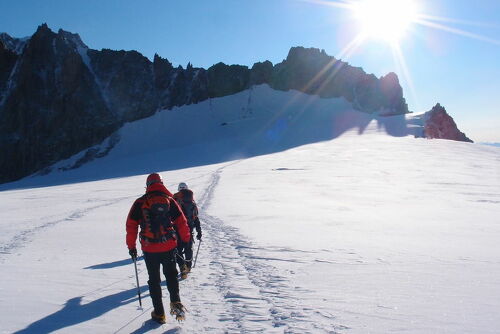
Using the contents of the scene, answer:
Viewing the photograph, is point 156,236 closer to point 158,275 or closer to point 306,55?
point 158,275

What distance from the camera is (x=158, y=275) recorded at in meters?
5.43

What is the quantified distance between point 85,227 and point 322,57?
80.0 meters

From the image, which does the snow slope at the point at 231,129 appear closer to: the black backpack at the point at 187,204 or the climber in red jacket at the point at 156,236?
the black backpack at the point at 187,204

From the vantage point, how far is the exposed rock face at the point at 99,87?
66.2 meters

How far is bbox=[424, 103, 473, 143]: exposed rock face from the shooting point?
6506 cm

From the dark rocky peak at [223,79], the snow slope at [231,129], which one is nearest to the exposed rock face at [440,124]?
the snow slope at [231,129]

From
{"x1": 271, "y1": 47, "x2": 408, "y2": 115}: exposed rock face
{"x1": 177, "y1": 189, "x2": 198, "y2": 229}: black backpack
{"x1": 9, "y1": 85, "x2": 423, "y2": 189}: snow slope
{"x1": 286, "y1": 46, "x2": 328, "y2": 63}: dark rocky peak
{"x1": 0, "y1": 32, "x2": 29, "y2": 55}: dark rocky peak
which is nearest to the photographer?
{"x1": 177, "y1": 189, "x2": 198, "y2": 229}: black backpack

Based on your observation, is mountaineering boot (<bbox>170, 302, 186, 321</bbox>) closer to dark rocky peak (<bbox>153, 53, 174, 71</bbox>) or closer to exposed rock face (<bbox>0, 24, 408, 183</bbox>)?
exposed rock face (<bbox>0, 24, 408, 183</bbox>)

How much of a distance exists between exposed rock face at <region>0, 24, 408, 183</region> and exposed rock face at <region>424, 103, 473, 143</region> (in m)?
15.7

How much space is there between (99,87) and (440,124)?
63.8 metres

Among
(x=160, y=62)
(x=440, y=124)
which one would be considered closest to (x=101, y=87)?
(x=160, y=62)

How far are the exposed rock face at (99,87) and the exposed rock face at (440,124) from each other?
51.7 feet

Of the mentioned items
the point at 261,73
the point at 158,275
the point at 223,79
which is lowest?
the point at 158,275

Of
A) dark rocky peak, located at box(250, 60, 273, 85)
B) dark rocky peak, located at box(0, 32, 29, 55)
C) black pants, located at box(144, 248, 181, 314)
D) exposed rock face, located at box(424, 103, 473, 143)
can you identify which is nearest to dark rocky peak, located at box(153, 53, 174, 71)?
dark rocky peak, located at box(250, 60, 273, 85)
